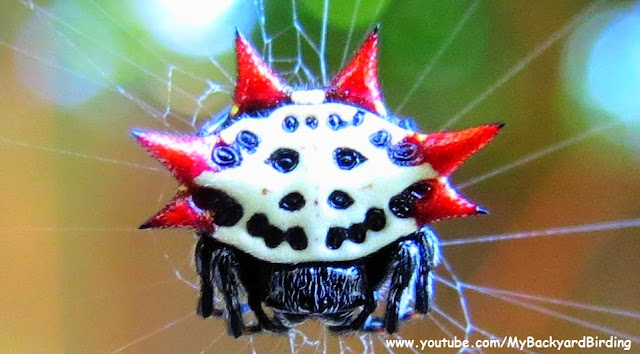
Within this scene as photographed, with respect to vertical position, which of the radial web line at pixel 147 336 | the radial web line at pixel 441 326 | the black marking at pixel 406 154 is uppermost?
the black marking at pixel 406 154

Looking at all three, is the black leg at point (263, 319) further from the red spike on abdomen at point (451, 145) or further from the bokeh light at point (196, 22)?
the bokeh light at point (196, 22)

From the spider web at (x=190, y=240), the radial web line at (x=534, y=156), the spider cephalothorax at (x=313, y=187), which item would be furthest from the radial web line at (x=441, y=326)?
the spider cephalothorax at (x=313, y=187)

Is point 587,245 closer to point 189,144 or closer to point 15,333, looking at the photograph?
point 189,144

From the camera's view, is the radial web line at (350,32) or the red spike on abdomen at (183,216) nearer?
the red spike on abdomen at (183,216)

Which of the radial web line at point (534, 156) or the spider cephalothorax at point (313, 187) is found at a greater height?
the radial web line at point (534, 156)

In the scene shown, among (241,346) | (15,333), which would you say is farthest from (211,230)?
(15,333)

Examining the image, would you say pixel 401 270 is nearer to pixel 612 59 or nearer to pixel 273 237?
pixel 273 237

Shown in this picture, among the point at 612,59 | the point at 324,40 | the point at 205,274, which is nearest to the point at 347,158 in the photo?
the point at 205,274
